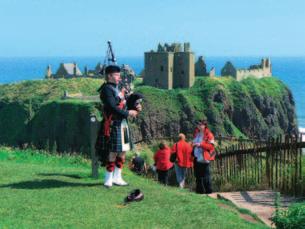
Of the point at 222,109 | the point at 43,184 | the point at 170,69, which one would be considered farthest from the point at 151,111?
the point at 43,184

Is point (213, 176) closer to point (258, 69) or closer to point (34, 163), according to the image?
point (34, 163)

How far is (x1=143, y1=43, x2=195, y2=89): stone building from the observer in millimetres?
119875

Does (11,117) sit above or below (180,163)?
below

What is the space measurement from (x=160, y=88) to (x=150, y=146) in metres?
83.4

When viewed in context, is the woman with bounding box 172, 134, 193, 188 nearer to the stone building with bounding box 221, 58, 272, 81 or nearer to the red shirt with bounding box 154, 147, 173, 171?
the red shirt with bounding box 154, 147, 173, 171

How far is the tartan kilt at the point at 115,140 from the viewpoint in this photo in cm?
968

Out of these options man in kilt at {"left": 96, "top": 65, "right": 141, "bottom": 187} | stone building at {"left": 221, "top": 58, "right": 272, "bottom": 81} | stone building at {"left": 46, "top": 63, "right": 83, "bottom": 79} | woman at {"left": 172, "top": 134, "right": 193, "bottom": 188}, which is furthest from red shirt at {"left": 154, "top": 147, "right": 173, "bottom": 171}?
stone building at {"left": 46, "top": 63, "right": 83, "bottom": 79}

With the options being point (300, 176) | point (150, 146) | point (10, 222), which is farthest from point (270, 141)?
point (150, 146)

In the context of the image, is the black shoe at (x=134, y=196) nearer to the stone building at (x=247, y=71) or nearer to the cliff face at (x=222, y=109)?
the cliff face at (x=222, y=109)

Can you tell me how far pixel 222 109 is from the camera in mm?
118500

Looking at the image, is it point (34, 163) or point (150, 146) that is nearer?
point (34, 163)

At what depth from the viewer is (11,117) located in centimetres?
11181

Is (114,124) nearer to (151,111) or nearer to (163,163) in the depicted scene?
(163,163)

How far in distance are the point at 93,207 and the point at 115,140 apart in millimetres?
1487
